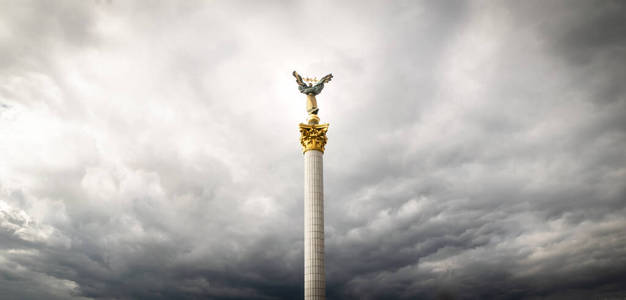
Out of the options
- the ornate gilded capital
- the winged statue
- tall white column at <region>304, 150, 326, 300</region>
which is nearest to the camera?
tall white column at <region>304, 150, 326, 300</region>

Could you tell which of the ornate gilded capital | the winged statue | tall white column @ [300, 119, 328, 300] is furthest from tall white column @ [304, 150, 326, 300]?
the winged statue

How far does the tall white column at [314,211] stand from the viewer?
47062 millimetres

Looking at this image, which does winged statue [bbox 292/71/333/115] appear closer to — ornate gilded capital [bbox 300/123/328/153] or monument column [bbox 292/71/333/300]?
Answer: monument column [bbox 292/71/333/300]

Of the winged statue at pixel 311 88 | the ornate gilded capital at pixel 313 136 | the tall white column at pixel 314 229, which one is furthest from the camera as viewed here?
the winged statue at pixel 311 88

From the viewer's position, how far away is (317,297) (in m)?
46.1

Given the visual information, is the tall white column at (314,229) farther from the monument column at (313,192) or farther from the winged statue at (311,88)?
the winged statue at (311,88)

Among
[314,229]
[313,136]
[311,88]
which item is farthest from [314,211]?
[311,88]

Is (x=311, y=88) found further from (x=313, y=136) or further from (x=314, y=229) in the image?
(x=314, y=229)

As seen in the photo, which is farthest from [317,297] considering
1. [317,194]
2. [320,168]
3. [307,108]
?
[307,108]

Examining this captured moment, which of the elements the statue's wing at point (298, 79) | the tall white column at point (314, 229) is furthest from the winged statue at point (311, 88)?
the tall white column at point (314, 229)

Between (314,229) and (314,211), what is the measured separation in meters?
2.16

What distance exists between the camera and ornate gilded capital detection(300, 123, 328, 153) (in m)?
53.2

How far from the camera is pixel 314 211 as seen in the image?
163 feet

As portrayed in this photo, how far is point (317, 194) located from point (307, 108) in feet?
42.2
